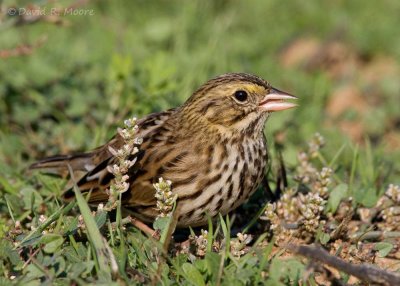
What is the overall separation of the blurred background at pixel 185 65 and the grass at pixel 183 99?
13 mm

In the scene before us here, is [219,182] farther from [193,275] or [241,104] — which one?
[193,275]

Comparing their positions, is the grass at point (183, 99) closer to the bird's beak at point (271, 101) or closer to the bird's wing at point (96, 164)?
the bird's wing at point (96, 164)

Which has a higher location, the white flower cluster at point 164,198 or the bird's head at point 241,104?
the bird's head at point 241,104

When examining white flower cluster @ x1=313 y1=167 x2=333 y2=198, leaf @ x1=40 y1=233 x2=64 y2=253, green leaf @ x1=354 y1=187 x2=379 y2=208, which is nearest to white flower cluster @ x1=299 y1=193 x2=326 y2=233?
white flower cluster @ x1=313 y1=167 x2=333 y2=198

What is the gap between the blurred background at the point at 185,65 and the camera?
20.5ft

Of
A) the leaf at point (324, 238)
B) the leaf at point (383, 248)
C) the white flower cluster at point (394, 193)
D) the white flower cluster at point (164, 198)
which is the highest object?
the white flower cluster at point (164, 198)

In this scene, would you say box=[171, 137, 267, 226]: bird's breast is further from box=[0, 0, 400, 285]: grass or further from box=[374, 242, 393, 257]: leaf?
box=[374, 242, 393, 257]: leaf

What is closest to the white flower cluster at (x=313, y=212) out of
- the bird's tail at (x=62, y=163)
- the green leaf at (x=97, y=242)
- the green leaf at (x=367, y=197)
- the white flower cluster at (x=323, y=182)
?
the white flower cluster at (x=323, y=182)

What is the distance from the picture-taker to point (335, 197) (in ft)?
16.0

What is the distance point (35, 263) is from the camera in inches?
152

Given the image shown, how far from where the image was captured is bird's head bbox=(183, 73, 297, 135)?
4770 millimetres

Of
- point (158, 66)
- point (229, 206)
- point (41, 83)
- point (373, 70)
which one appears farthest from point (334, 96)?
point (229, 206)

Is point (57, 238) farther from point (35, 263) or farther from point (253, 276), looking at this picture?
point (253, 276)

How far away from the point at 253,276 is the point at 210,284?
205mm
